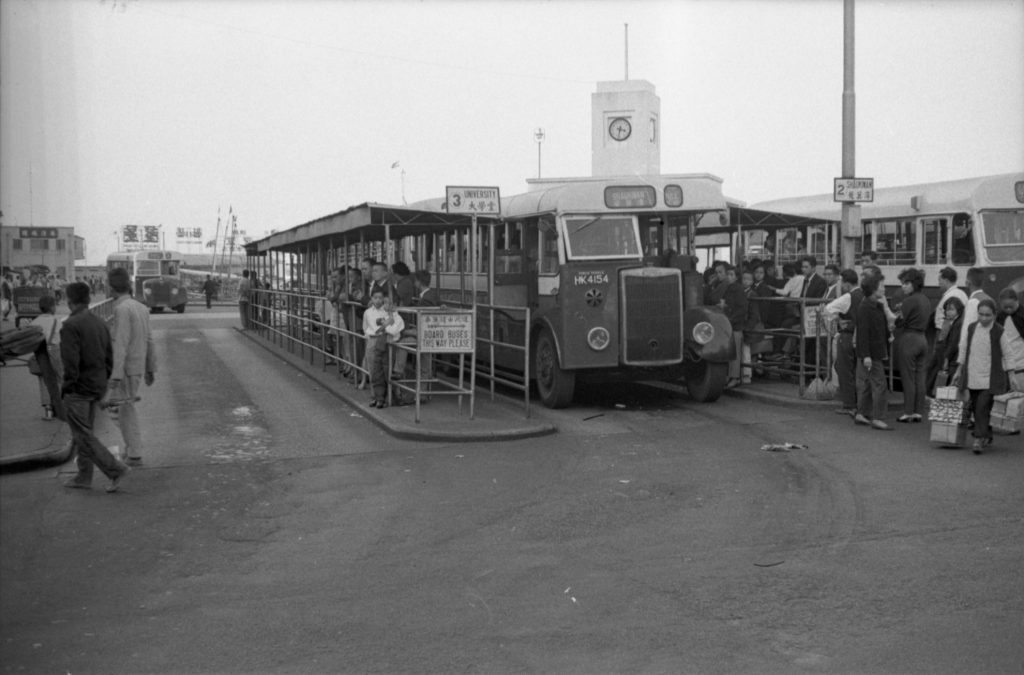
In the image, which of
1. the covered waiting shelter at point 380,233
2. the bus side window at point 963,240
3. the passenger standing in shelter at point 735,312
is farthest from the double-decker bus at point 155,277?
the bus side window at point 963,240

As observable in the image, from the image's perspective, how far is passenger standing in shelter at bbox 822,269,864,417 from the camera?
1291 centimetres

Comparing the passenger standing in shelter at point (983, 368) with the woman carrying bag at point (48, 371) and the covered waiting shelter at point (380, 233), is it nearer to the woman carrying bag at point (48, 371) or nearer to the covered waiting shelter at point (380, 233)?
the covered waiting shelter at point (380, 233)

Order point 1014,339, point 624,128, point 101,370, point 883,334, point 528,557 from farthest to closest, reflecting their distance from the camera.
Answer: point 624,128 < point 883,334 < point 1014,339 < point 101,370 < point 528,557

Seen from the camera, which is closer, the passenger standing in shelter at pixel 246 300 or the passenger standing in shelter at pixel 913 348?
the passenger standing in shelter at pixel 913 348

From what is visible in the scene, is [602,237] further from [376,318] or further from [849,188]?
[849,188]

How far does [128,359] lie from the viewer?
10.4m

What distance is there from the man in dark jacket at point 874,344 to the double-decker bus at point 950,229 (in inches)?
217

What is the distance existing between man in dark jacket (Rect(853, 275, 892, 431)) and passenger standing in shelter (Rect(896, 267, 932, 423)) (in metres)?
0.48

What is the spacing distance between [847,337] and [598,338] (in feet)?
9.84

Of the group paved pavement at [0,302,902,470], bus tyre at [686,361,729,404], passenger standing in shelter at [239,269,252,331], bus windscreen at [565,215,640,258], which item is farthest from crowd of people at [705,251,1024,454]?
passenger standing in shelter at [239,269,252,331]

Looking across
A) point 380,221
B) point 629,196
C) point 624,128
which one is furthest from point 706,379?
point 624,128

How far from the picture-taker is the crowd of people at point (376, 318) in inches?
548

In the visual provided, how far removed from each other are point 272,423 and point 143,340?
10.2ft

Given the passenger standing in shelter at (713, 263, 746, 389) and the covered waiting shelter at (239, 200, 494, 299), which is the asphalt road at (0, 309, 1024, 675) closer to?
the passenger standing in shelter at (713, 263, 746, 389)
